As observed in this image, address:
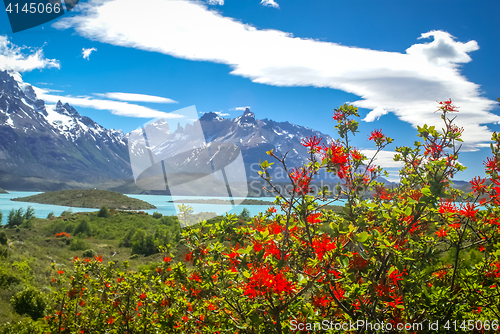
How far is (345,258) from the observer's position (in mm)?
1973

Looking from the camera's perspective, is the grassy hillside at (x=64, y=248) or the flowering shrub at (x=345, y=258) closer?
the flowering shrub at (x=345, y=258)

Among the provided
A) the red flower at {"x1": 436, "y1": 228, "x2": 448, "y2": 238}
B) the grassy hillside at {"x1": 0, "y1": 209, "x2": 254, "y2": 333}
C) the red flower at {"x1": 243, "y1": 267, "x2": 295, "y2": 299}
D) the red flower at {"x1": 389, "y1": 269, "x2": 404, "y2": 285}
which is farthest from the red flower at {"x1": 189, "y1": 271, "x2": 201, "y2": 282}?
the red flower at {"x1": 436, "y1": 228, "x2": 448, "y2": 238}

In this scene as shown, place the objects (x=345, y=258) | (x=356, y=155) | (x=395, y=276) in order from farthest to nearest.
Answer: (x=356, y=155) → (x=395, y=276) → (x=345, y=258)

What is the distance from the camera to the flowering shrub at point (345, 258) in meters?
2.18

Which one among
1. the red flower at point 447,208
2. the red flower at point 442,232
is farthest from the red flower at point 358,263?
the red flower at point 442,232

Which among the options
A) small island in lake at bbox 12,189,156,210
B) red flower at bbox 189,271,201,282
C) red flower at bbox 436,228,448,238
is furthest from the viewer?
small island in lake at bbox 12,189,156,210

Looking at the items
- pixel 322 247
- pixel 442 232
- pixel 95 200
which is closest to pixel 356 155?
pixel 442 232

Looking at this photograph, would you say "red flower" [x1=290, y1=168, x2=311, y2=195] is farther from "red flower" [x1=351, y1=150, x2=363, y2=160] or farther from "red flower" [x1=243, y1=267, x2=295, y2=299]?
"red flower" [x1=351, y1=150, x2=363, y2=160]

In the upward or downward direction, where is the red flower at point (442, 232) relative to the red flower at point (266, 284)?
upward

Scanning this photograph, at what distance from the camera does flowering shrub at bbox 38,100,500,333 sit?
218 cm

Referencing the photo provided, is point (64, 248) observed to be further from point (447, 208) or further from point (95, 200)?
point (95, 200)

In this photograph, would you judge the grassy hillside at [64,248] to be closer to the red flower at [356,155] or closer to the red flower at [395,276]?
the red flower at [356,155]

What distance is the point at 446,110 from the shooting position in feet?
10.3

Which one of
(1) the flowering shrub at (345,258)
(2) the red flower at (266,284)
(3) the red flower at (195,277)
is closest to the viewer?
(2) the red flower at (266,284)
